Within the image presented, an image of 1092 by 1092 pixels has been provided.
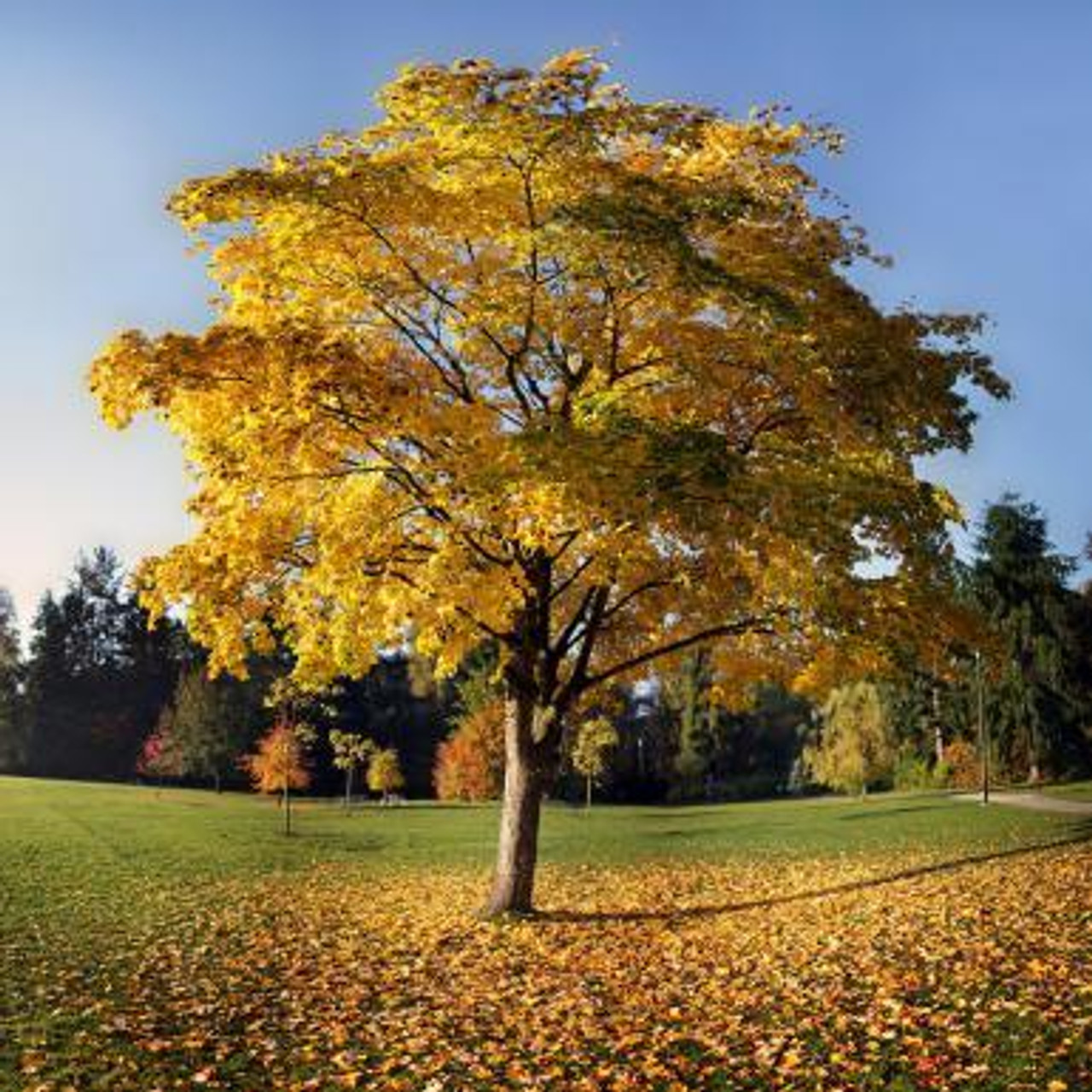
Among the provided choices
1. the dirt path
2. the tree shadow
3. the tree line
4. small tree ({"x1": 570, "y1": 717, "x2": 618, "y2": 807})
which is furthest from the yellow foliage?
small tree ({"x1": 570, "y1": 717, "x2": 618, "y2": 807})

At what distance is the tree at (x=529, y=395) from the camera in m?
12.9

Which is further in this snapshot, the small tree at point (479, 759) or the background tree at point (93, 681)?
the background tree at point (93, 681)

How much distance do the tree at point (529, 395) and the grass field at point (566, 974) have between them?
3252 millimetres

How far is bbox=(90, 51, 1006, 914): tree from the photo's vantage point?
12.9m

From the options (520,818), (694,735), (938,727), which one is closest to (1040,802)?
(938,727)

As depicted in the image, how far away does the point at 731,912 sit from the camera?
17.2 m

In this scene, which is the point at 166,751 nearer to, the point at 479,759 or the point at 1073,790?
the point at 479,759

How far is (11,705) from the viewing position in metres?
83.8

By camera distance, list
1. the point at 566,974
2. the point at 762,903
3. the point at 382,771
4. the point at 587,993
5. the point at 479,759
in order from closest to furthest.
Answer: the point at 587,993, the point at 566,974, the point at 762,903, the point at 382,771, the point at 479,759

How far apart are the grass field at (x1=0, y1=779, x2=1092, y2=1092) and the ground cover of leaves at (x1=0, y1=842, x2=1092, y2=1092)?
0.14ft

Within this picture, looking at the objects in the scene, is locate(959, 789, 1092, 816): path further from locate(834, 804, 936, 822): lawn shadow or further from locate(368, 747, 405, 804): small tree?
locate(368, 747, 405, 804): small tree

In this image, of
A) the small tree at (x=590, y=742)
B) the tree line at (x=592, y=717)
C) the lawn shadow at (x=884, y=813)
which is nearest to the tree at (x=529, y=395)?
the tree line at (x=592, y=717)

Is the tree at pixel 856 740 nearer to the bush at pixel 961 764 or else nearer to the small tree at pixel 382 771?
the bush at pixel 961 764

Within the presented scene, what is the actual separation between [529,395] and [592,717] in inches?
2150
